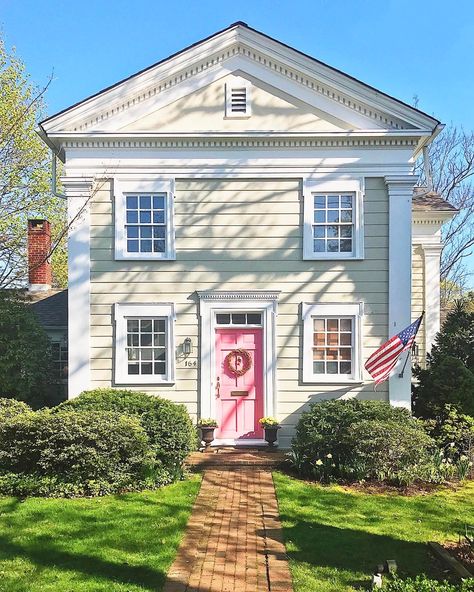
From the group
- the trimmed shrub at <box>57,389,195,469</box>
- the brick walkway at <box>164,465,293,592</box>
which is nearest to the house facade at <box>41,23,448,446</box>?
the trimmed shrub at <box>57,389,195,469</box>

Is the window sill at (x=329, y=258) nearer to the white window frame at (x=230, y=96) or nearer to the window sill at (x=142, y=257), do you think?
the window sill at (x=142, y=257)

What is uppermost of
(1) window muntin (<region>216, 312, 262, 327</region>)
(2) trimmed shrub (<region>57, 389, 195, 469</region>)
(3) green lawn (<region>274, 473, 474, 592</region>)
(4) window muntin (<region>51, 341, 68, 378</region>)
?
(1) window muntin (<region>216, 312, 262, 327</region>)

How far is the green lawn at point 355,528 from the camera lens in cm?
536

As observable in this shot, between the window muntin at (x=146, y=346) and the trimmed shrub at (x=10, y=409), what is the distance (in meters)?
2.28

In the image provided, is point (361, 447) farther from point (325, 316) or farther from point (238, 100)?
point (238, 100)

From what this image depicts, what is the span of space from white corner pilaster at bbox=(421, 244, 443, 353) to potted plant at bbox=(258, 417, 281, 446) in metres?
6.30

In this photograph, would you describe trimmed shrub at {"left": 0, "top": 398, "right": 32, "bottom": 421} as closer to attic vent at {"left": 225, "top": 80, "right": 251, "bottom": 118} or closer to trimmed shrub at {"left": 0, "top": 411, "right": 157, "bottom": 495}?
trimmed shrub at {"left": 0, "top": 411, "right": 157, "bottom": 495}

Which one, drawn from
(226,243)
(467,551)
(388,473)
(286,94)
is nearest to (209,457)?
(388,473)

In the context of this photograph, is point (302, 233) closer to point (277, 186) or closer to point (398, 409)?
point (277, 186)

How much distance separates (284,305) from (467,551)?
610 centimetres

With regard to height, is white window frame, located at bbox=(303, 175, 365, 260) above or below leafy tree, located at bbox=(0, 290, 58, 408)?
above

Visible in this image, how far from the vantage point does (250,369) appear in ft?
36.2

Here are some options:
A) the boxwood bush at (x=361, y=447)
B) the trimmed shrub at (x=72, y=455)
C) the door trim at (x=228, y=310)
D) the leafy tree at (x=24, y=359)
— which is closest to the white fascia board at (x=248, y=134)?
the door trim at (x=228, y=310)

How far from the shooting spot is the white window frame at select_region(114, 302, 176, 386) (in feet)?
35.7
